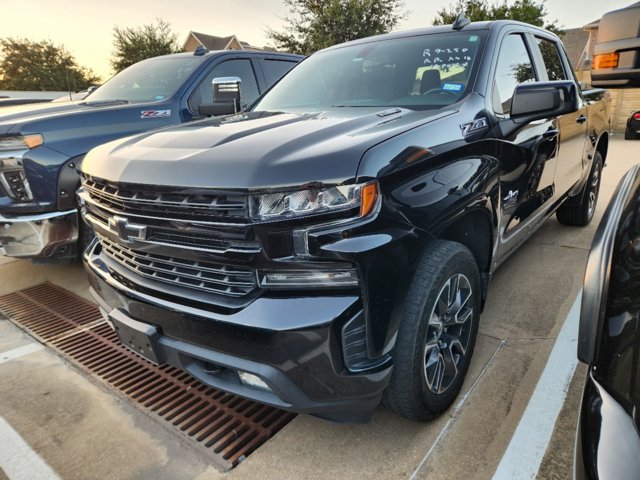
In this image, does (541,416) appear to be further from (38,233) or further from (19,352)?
(38,233)

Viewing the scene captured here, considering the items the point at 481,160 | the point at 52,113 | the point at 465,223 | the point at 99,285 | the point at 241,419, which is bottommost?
the point at 241,419

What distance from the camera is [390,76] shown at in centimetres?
276

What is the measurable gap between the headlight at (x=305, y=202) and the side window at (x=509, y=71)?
4.59 feet

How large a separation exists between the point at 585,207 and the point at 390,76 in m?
3.28

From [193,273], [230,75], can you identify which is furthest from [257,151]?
[230,75]

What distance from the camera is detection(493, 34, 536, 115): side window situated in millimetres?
2576

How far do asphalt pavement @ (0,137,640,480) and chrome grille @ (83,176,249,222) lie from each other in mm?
1135

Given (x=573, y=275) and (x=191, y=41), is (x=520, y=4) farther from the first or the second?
(x=191, y=41)

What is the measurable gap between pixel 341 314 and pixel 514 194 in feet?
5.43

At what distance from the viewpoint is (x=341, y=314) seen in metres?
1.51

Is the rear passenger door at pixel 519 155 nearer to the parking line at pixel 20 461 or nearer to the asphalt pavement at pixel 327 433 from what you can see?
the asphalt pavement at pixel 327 433

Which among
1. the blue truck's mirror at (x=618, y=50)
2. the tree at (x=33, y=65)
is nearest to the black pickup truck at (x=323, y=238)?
the blue truck's mirror at (x=618, y=50)

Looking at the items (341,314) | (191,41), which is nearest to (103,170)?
(341,314)

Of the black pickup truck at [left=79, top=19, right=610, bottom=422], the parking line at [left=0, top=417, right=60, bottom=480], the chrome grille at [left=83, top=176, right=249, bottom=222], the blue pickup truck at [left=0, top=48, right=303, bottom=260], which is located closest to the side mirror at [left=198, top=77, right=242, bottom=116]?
the blue pickup truck at [left=0, top=48, right=303, bottom=260]
